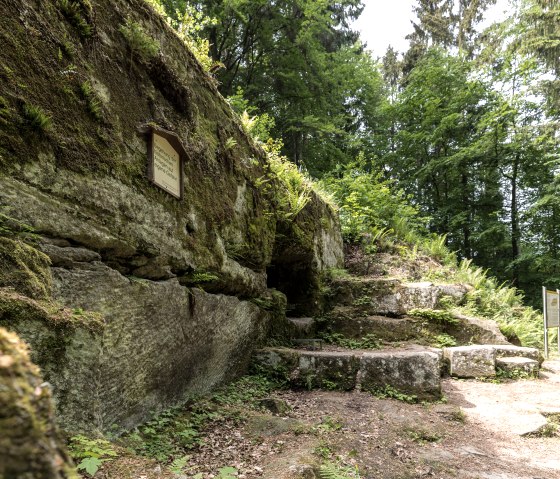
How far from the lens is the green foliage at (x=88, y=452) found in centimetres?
180

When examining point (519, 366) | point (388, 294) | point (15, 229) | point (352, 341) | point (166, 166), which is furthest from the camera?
point (388, 294)

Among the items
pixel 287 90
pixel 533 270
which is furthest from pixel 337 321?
pixel 533 270

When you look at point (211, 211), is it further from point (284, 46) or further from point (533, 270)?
point (533, 270)

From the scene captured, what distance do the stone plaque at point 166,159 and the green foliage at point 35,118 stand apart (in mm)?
1008

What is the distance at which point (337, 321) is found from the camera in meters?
7.46

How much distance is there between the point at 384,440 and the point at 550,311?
665cm

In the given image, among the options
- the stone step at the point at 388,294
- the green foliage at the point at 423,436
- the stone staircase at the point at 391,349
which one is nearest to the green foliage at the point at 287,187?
the stone staircase at the point at 391,349

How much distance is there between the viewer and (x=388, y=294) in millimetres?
7738

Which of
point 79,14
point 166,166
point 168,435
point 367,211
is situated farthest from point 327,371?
point 367,211

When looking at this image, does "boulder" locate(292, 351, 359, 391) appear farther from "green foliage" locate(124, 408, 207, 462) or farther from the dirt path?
"green foliage" locate(124, 408, 207, 462)

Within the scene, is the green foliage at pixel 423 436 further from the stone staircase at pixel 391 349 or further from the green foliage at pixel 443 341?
the green foliage at pixel 443 341

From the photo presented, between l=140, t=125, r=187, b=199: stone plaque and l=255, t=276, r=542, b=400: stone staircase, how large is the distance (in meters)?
2.97

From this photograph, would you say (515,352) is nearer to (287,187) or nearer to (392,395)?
(392,395)

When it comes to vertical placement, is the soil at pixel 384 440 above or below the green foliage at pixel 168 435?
below
